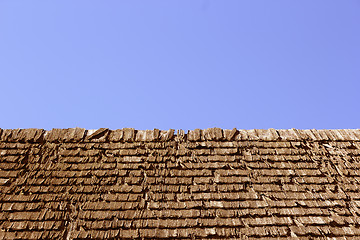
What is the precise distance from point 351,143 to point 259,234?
7.41ft

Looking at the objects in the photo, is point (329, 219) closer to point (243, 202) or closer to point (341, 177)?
point (341, 177)

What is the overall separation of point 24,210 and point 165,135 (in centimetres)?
207

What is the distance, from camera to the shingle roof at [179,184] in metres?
3.09

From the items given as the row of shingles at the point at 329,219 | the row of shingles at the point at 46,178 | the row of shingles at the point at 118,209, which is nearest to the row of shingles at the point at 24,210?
the row of shingles at the point at 46,178

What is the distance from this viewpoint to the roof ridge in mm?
3980

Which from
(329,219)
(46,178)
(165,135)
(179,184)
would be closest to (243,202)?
Result: (179,184)

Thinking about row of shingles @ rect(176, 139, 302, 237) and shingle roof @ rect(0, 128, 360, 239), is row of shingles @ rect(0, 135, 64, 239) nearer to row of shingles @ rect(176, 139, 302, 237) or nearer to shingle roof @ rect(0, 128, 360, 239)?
shingle roof @ rect(0, 128, 360, 239)

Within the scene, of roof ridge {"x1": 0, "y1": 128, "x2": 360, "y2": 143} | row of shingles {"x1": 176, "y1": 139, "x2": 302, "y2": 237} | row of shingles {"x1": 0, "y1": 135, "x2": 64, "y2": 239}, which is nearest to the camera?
row of shingles {"x1": 0, "y1": 135, "x2": 64, "y2": 239}

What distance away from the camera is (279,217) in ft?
10.5

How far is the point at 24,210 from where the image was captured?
3.20 meters

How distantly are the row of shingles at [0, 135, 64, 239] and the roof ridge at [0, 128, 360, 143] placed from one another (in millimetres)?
332

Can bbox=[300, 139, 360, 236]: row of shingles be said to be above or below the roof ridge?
below

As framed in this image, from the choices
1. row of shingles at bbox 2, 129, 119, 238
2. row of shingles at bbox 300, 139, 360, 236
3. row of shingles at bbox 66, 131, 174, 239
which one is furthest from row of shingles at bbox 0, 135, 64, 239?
row of shingles at bbox 300, 139, 360, 236

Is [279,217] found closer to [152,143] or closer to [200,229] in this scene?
[200,229]
